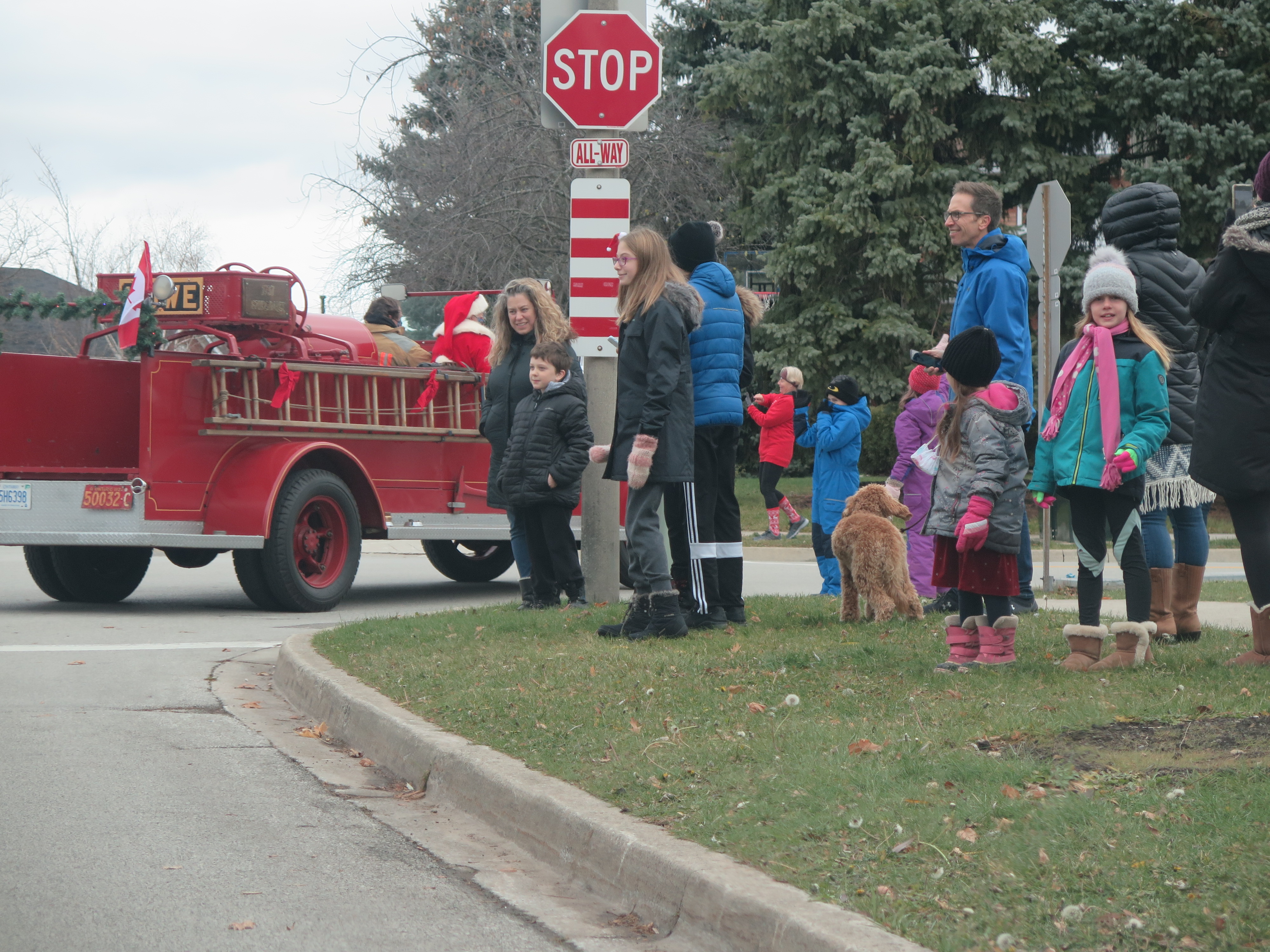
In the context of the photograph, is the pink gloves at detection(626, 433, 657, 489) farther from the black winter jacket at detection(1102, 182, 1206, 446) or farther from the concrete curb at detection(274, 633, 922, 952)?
the black winter jacket at detection(1102, 182, 1206, 446)

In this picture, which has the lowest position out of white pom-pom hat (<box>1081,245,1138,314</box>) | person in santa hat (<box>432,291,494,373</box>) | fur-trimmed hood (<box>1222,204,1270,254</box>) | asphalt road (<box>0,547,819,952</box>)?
asphalt road (<box>0,547,819,952</box>)

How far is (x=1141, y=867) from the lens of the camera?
11.3ft

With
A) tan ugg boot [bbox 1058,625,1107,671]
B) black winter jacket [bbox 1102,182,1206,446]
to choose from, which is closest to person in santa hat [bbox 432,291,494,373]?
black winter jacket [bbox 1102,182,1206,446]

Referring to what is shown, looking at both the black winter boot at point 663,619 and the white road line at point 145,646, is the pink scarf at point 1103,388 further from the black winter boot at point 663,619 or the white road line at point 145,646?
the white road line at point 145,646

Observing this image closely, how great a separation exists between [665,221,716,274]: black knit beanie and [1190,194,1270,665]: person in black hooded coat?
2.73 metres

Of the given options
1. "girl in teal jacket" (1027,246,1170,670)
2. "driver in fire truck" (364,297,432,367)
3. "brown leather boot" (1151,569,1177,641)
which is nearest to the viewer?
"girl in teal jacket" (1027,246,1170,670)

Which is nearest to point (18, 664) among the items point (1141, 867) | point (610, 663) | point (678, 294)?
point (610, 663)

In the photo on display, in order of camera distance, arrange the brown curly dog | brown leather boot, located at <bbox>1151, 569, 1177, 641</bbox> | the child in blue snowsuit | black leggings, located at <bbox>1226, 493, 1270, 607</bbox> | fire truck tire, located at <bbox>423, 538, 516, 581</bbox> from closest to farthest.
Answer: black leggings, located at <bbox>1226, 493, 1270, 607</bbox>, brown leather boot, located at <bbox>1151, 569, 1177, 641</bbox>, the brown curly dog, the child in blue snowsuit, fire truck tire, located at <bbox>423, 538, 516, 581</bbox>

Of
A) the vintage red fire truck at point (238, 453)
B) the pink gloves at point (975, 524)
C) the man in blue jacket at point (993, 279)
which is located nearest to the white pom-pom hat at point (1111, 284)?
the man in blue jacket at point (993, 279)

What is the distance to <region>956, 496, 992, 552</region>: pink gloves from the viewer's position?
→ 19.3 feet

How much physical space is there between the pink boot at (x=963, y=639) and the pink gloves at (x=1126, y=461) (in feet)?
2.86

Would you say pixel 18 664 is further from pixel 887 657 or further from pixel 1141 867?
pixel 1141 867

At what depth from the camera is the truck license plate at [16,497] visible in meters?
9.84

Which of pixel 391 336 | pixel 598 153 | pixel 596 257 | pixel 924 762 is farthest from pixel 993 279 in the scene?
pixel 391 336
